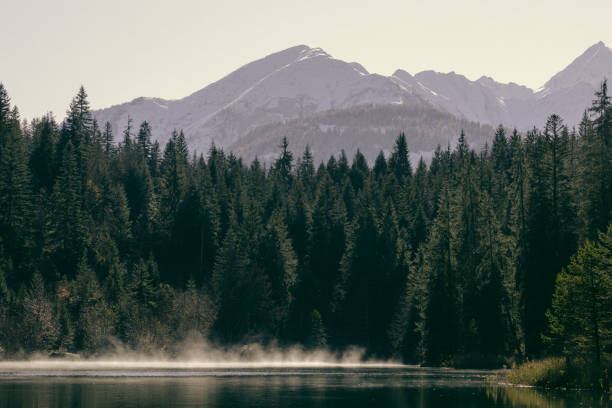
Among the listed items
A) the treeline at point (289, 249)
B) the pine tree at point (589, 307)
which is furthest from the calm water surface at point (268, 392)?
the treeline at point (289, 249)

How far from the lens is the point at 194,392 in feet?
191

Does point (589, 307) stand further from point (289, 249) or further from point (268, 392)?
point (289, 249)

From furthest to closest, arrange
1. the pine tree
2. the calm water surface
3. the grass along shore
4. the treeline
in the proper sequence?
the treeline, the pine tree, the grass along shore, the calm water surface

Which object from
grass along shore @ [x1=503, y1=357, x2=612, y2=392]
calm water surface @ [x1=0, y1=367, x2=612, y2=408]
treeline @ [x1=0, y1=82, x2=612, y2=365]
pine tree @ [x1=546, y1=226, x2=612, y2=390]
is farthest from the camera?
treeline @ [x1=0, y1=82, x2=612, y2=365]

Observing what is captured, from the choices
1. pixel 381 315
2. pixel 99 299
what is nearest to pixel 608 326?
pixel 381 315

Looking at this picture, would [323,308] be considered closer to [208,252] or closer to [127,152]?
[208,252]

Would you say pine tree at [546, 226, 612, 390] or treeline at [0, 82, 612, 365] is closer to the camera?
pine tree at [546, 226, 612, 390]

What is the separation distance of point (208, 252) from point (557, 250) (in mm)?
65234

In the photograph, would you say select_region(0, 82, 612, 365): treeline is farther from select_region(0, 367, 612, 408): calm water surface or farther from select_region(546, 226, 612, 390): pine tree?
select_region(546, 226, 612, 390): pine tree

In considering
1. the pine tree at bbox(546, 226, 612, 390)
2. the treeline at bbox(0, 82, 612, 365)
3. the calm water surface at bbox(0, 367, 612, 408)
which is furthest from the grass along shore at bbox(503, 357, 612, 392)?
the treeline at bbox(0, 82, 612, 365)

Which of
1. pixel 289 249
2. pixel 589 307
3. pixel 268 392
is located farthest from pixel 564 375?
pixel 289 249

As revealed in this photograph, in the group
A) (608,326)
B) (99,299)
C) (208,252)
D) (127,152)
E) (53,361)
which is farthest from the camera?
(127,152)

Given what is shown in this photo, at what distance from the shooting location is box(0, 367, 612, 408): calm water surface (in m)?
50.4

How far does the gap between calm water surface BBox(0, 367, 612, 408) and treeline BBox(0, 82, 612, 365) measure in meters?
18.5
